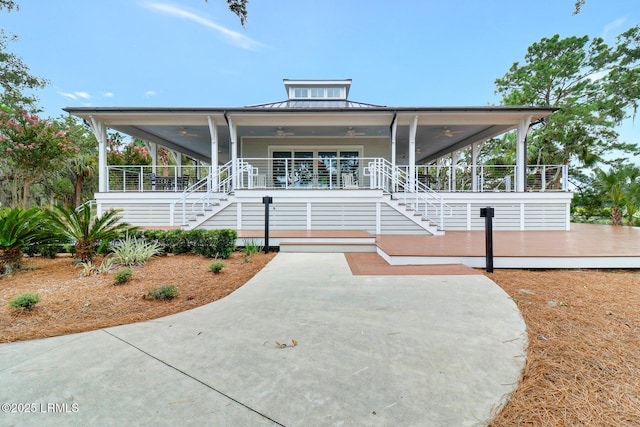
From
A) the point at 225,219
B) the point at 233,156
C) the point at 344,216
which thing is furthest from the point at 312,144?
the point at 225,219

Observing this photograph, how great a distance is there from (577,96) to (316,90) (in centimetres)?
1774

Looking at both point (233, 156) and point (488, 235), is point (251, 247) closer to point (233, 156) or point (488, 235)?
point (233, 156)

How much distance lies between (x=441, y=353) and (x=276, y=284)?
257 cm

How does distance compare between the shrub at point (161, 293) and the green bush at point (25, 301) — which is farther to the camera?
the shrub at point (161, 293)

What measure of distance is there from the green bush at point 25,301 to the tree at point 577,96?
22861 millimetres

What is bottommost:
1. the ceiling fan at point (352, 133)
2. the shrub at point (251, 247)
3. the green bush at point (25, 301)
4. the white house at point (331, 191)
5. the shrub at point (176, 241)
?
the green bush at point (25, 301)

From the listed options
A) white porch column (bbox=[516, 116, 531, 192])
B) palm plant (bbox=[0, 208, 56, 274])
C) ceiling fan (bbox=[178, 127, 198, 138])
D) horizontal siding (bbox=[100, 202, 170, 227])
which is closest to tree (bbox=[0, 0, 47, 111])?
ceiling fan (bbox=[178, 127, 198, 138])

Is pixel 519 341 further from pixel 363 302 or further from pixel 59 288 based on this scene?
pixel 59 288

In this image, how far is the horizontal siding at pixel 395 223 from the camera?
869 cm

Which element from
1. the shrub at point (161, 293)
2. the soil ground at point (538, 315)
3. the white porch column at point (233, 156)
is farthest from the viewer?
the white porch column at point (233, 156)

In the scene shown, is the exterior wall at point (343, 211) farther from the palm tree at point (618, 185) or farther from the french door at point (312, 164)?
the palm tree at point (618, 185)

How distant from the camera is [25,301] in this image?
118 inches

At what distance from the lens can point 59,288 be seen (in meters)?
3.86

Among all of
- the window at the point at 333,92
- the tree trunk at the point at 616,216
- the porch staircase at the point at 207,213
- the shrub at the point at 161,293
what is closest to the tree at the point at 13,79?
the porch staircase at the point at 207,213
